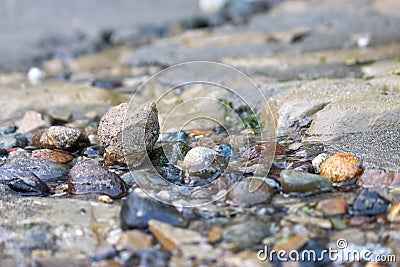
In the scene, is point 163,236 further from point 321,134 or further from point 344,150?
point 321,134

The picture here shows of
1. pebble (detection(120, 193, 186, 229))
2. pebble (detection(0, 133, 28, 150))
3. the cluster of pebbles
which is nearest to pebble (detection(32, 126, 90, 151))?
the cluster of pebbles

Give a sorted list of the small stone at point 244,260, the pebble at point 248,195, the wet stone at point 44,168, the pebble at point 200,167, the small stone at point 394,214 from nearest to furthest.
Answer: the small stone at point 244,260
the small stone at point 394,214
the pebble at point 248,195
the pebble at point 200,167
the wet stone at point 44,168

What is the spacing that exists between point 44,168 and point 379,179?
2.05 m

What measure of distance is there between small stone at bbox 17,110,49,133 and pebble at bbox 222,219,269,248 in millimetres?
2569

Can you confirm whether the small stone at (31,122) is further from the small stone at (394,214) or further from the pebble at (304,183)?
the small stone at (394,214)

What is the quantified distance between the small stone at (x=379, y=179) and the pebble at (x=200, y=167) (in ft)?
2.68

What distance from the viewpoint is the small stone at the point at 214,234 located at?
2.43 metres

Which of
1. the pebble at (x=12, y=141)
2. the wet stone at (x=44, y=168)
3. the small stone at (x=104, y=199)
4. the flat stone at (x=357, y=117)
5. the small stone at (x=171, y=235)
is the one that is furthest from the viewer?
the pebble at (x=12, y=141)

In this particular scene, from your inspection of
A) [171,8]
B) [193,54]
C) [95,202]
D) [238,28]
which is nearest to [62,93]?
[193,54]

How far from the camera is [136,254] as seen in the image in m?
2.36

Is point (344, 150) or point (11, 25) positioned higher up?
point (11, 25)

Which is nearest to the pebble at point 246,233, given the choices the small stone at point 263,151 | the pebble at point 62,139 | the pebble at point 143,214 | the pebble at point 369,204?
the pebble at point 143,214

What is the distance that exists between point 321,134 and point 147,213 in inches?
63.8

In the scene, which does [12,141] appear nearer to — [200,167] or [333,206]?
[200,167]
